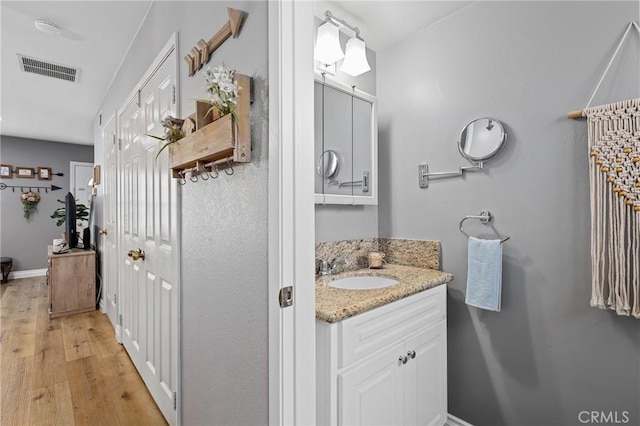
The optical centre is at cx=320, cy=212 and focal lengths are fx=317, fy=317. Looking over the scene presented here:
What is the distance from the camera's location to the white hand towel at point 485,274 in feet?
5.24

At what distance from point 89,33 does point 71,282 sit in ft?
8.83

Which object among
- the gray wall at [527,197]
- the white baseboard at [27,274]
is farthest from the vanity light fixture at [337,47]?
the white baseboard at [27,274]

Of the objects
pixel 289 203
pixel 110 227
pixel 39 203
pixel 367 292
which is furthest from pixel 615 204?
pixel 39 203

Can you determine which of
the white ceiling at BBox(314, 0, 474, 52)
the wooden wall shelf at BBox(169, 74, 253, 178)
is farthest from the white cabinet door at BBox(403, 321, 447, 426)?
the white ceiling at BBox(314, 0, 474, 52)

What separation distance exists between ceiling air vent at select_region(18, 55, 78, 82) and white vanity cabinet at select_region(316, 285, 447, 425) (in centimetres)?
323

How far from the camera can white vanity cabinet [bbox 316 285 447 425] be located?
113cm

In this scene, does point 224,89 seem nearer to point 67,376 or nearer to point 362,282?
point 362,282

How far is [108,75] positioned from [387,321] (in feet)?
10.7

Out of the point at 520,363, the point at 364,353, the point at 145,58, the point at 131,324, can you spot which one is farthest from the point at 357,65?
the point at 131,324

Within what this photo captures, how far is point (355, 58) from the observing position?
1.90 meters

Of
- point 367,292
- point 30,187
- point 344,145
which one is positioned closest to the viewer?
point 367,292

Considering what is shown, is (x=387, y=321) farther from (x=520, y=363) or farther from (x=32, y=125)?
(x=32, y=125)

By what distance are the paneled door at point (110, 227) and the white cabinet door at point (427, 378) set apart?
251 cm

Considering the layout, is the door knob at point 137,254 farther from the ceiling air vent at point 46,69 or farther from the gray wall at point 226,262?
the ceiling air vent at point 46,69
